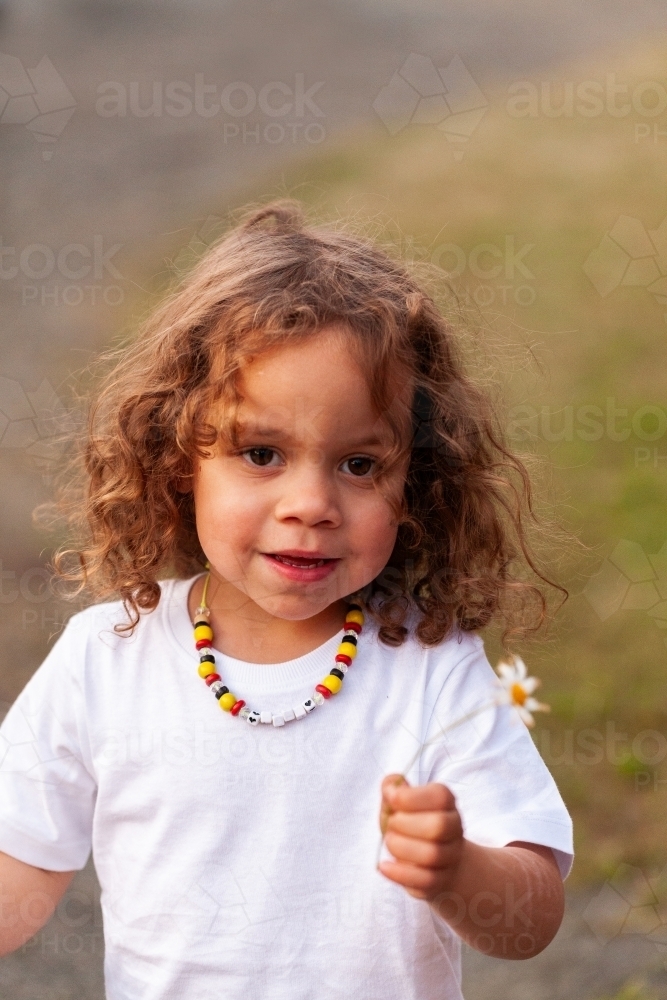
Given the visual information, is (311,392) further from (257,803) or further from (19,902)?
(19,902)

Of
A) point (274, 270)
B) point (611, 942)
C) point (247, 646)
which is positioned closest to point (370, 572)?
point (247, 646)

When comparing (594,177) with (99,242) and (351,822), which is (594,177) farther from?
(351,822)

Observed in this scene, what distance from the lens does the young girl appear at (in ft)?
2.97

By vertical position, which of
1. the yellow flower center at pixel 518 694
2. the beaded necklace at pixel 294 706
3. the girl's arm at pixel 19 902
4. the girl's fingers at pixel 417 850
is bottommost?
the girl's arm at pixel 19 902

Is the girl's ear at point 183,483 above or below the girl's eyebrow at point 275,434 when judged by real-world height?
below

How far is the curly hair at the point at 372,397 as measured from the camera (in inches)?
37.0

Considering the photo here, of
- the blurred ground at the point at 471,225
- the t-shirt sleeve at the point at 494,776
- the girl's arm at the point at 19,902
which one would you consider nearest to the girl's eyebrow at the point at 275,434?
the t-shirt sleeve at the point at 494,776

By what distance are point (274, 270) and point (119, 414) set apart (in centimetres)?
23

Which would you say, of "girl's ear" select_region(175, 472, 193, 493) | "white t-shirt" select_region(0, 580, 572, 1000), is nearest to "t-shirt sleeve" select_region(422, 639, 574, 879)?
"white t-shirt" select_region(0, 580, 572, 1000)

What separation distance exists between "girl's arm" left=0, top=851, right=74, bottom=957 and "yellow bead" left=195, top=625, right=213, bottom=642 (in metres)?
0.25

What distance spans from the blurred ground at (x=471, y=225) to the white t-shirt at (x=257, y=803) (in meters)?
0.69

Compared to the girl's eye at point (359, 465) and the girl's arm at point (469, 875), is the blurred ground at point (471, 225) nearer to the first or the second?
the girl's arm at point (469, 875)

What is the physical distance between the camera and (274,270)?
99cm

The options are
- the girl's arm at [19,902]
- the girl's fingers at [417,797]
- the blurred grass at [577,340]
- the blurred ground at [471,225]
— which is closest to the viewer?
the girl's fingers at [417,797]
